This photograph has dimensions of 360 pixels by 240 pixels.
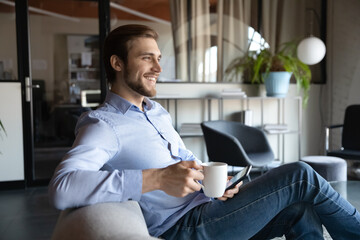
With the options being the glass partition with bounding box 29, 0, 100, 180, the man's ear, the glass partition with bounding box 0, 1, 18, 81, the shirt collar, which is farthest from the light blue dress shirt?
the glass partition with bounding box 0, 1, 18, 81

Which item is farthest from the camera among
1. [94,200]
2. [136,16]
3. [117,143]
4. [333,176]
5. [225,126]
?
[136,16]

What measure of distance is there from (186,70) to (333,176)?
7.42 ft

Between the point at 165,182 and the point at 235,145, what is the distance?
2.34 metres

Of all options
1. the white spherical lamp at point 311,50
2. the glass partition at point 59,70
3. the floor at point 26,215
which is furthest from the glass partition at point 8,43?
the white spherical lamp at point 311,50

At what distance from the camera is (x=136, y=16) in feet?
14.5

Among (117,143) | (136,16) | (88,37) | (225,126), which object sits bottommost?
(225,126)

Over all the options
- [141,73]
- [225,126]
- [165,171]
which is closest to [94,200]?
[165,171]

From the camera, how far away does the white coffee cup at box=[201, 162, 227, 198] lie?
101 centimetres

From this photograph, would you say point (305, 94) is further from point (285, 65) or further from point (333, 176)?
point (333, 176)

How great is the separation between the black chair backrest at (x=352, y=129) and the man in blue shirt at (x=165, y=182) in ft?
10.00

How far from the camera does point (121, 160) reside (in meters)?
1.22

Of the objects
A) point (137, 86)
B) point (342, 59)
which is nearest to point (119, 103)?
point (137, 86)

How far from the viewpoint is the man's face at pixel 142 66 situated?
1404 millimetres

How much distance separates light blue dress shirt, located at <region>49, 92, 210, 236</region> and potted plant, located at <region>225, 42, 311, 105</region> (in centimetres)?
291
